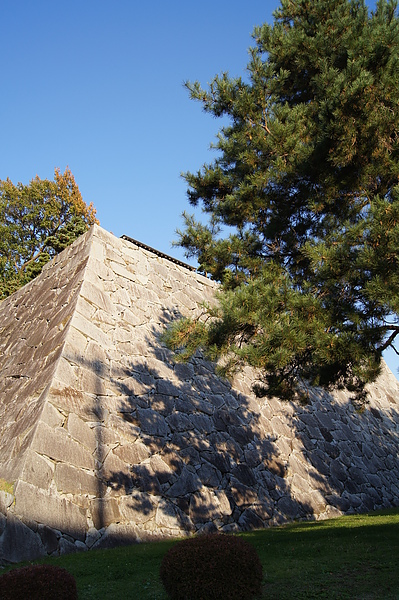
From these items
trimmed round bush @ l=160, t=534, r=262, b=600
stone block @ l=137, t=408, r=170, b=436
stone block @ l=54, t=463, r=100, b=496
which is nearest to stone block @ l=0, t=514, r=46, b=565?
stone block @ l=54, t=463, r=100, b=496

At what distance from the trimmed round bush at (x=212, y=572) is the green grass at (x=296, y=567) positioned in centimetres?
60

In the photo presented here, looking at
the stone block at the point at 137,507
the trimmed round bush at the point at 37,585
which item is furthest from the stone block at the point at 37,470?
the trimmed round bush at the point at 37,585

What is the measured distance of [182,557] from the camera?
170 inches

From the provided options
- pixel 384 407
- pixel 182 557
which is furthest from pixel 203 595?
pixel 384 407

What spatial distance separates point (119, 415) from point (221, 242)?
345 cm

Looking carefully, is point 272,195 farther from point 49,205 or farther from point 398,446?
point 49,205

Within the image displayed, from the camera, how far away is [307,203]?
7973 millimetres

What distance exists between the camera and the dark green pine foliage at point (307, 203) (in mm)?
6238

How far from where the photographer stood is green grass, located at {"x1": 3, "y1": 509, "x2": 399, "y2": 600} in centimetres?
482

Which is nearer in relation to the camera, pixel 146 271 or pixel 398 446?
pixel 146 271

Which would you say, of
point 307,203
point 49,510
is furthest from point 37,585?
point 307,203

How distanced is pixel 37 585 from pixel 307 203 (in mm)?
6306

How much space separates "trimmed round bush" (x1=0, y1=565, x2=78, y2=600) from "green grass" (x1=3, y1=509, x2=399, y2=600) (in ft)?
3.11

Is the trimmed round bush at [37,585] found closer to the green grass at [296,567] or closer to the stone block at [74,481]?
the green grass at [296,567]
